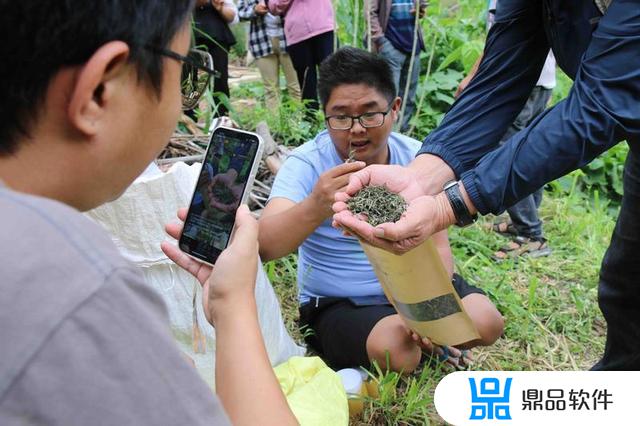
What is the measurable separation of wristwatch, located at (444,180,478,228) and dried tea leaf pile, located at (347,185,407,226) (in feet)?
0.51

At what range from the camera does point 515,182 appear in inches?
76.7

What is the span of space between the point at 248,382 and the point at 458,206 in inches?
45.5

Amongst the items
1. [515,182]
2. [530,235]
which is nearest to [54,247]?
[515,182]

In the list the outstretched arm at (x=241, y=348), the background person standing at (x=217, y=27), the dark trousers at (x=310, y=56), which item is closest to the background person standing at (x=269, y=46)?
the dark trousers at (x=310, y=56)

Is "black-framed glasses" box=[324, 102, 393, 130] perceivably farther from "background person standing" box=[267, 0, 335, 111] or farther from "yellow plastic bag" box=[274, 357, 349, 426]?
"background person standing" box=[267, 0, 335, 111]

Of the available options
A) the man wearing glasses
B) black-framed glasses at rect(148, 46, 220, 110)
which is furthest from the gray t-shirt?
black-framed glasses at rect(148, 46, 220, 110)

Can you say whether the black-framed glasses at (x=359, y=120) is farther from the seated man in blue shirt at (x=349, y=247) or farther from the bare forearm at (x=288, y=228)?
the bare forearm at (x=288, y=228)

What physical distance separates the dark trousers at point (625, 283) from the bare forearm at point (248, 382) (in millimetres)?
1553

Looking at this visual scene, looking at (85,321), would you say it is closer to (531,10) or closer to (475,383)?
(475,383)

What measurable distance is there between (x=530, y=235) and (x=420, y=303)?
2.22 m

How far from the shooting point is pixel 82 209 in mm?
944

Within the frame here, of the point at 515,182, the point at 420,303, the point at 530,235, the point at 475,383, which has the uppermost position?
the point at 515,182

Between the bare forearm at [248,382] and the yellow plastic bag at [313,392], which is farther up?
the bare forearm at [248,382]

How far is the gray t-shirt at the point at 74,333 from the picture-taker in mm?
642
